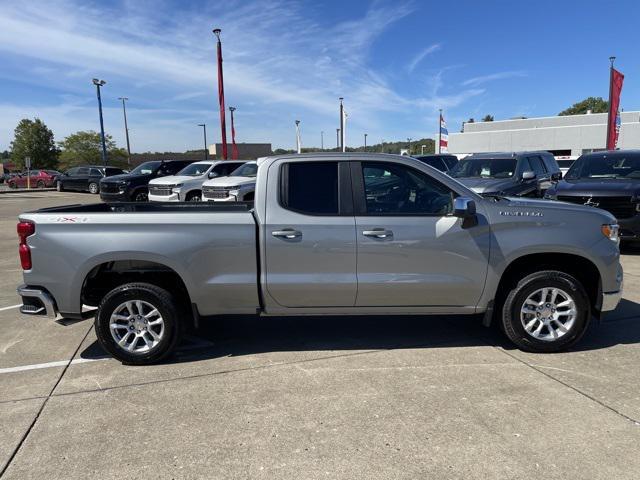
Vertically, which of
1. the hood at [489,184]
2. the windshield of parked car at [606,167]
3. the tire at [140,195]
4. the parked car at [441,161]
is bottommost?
the tire at [140,195]

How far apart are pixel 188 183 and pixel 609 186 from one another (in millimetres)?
11503

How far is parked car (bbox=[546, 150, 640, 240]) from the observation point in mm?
8250

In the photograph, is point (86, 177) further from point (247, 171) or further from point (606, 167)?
point (606, 167)

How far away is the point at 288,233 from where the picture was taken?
4152 millimetres

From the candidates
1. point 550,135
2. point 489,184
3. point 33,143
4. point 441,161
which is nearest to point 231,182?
point 489,184

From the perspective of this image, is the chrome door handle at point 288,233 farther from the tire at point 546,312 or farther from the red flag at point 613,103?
the red flag at point 613,103

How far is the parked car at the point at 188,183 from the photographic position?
15195 mm

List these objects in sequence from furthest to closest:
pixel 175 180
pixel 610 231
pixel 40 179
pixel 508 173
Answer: pixel 40 179, pixel 175 180, pixel 508 173, pixel 610 231

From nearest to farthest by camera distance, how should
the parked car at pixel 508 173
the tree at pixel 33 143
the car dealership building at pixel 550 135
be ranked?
the parked car at pixel 508 173
the car dealership building at pixel 550 135
the tree at pixel 33 143

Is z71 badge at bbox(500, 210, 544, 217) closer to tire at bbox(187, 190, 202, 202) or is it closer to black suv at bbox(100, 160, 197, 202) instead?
tire at bbox(187, 190, 202, 202)

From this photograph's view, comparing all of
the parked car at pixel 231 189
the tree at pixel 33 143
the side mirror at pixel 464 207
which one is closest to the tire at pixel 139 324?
the side mirror at pixel 464 207

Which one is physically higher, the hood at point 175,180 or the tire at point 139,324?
the hood at point 175,180

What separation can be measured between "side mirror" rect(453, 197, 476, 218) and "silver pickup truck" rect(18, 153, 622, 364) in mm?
12

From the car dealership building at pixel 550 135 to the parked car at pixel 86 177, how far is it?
4030cm
